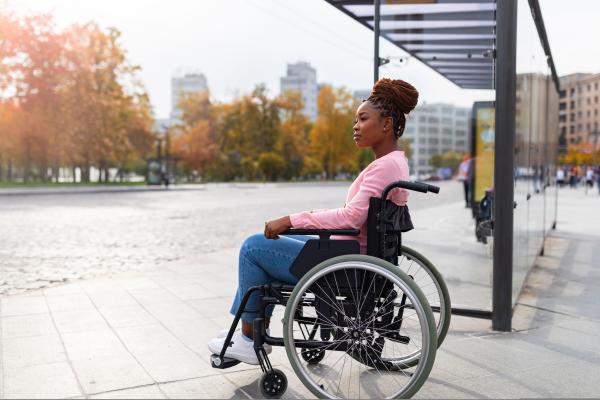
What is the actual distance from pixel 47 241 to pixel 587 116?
447 ft

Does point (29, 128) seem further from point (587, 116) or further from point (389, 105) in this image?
point (587, 116)

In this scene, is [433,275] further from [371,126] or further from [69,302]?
[69,302]

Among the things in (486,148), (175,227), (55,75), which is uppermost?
(55,75)

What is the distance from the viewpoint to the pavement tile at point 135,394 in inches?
129

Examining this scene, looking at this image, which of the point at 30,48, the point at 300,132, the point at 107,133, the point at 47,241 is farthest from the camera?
the point at 300,132

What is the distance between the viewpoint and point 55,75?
4056 cm

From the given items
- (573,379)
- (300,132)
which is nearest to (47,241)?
(573,379)

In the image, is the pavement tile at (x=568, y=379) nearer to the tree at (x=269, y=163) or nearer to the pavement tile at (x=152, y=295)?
the pavement tile at (x=152, y=295)

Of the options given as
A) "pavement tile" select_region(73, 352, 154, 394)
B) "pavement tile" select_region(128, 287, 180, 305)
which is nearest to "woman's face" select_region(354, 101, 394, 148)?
Result: "pavement tile" select_region(73, 352, 154, 394)

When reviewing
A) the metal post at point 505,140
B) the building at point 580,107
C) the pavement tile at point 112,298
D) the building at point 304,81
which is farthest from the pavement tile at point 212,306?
the building at point 304,81

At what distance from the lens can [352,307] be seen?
3.18 metres

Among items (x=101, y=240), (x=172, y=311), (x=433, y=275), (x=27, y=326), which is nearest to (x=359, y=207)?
(x=433, y=275)

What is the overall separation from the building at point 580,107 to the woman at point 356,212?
13318 cm

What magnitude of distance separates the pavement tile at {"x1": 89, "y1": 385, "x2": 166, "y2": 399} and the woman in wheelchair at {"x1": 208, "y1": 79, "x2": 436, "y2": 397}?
0.36 m
